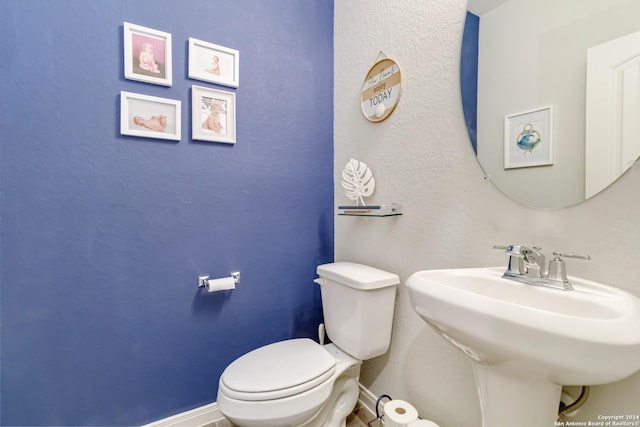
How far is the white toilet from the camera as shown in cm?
96

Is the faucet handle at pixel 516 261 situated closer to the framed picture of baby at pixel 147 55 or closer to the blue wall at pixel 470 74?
the blue wall at pixel 470 74

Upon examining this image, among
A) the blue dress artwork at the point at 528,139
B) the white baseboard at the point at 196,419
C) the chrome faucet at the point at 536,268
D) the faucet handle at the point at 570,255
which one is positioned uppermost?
the blue dress artwork at the point at 528,139

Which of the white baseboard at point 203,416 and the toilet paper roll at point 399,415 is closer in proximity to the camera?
the toilet paper roll at point 399,415

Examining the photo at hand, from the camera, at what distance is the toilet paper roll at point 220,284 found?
1.27 m

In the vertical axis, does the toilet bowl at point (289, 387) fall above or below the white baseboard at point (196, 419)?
above

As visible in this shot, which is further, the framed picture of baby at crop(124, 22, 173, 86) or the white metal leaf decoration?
the white metal leaf decoration

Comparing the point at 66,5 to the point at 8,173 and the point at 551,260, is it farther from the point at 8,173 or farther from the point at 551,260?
the point at 551,260

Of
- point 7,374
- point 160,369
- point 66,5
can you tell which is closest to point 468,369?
point 160,369

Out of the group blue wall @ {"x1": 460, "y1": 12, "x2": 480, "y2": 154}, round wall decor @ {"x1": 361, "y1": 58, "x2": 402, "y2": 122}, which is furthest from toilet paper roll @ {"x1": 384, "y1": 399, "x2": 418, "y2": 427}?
round wall decor @ {"x1": 361, "y1": 58, "x2": 402, "y2": 122}

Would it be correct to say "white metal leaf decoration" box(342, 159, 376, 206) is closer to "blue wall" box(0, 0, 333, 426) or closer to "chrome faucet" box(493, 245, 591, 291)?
"blue wall" box(0, 0, 333, 426)

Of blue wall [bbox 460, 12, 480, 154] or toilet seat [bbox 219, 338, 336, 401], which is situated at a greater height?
blue wall [bbox 460, 12, 480, 154]

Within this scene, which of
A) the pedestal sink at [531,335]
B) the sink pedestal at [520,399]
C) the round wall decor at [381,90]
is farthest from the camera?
the round wall decor at [381,90]

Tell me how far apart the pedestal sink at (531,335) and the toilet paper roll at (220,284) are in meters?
0.86

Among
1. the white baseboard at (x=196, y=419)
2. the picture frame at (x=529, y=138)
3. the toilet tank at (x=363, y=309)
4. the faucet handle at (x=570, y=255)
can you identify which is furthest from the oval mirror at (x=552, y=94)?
the white baseboard at (x=196, y=419)
